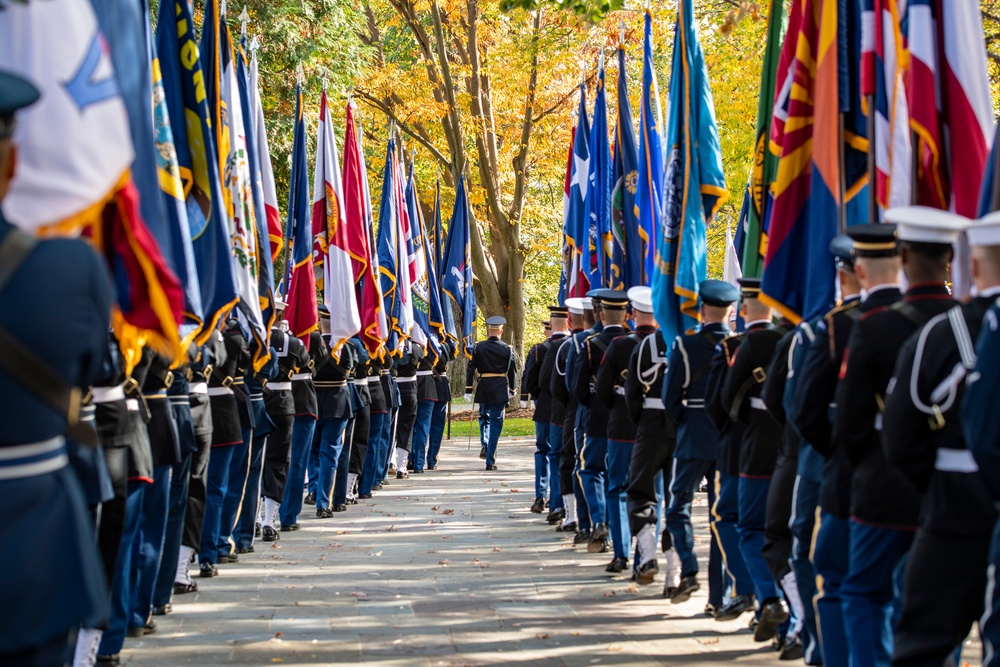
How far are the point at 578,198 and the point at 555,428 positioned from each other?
326cm

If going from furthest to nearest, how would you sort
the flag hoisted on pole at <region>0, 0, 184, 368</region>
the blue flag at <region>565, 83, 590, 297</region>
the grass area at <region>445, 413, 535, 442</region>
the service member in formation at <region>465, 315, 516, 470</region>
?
the grass area at <region>445, 413, 535, 442</region> → the service member in formation at <region>465, 315, 516, 470</region> → the blue flag at <region>565, 83, 590, 297</region> → the flag hoisted on pole at <region>0, 0, 184, 368</region>

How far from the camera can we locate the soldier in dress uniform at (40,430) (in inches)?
133

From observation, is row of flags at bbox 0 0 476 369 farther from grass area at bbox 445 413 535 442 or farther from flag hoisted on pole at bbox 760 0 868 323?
grass area at bbox 445 413 535 442

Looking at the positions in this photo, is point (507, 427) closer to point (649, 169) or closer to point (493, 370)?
point (493, 370)

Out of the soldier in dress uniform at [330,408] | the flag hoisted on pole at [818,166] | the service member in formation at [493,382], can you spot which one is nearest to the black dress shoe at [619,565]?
the flag hoisted on pole at [818,166]

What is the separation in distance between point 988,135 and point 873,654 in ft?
9.75

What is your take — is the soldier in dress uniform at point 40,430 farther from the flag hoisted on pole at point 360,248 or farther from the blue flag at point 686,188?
the flag hoisted on pole at point 360,248

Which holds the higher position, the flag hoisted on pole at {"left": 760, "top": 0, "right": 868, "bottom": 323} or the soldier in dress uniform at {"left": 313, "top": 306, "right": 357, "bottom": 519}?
the flag hoisted on pole at {"left": 760, "top": 0, "right": 868, "bottom": 323}

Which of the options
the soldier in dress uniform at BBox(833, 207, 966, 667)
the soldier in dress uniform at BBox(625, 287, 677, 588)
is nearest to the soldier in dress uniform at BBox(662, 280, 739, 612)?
the soldier in dress uniform at BBox(625, 287, 677, 588)

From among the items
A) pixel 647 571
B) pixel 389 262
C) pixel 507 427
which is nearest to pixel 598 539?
pixel 647 571

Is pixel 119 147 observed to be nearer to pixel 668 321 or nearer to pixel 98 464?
pixel 98 464

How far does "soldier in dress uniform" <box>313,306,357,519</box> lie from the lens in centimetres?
1397

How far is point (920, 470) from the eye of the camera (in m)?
4.71

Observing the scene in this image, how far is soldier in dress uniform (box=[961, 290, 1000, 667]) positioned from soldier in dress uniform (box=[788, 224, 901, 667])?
147cm
